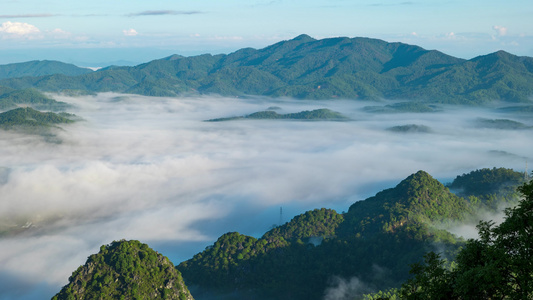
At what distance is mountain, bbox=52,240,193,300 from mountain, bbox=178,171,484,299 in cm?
1722

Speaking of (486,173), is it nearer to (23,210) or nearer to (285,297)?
(285,297)

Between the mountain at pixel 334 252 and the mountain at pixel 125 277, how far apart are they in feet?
56.5

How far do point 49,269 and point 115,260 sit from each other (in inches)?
3029

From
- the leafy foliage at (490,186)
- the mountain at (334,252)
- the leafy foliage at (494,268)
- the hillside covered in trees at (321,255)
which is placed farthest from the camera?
the leafy foliage at (490,186)

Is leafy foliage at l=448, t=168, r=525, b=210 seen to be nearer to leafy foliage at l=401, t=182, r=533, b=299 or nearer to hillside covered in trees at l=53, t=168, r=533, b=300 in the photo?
hillside covered in trees at l=53, t=168, r=533, b=300

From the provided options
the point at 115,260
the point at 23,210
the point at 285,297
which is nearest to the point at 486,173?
the point at 285,297

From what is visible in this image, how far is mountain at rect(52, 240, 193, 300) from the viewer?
217 feet

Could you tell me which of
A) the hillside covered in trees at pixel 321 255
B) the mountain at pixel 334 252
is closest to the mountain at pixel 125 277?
the hillside covered in trees at pixel 321 255

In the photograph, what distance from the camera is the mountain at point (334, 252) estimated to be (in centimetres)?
8388

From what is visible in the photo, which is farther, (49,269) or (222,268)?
(49,269)

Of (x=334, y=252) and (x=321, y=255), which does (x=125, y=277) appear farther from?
(x=334, y=252)

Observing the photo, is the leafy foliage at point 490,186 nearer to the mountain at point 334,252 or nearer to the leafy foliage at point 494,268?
Answer: the mountain at point 334,252

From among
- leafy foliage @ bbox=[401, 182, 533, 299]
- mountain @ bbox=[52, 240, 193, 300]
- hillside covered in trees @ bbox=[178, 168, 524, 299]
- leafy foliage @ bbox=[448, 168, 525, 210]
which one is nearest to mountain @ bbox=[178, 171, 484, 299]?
hillside covered in trees @ bbox=[178, 168, 524, 299]

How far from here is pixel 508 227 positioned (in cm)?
2164
